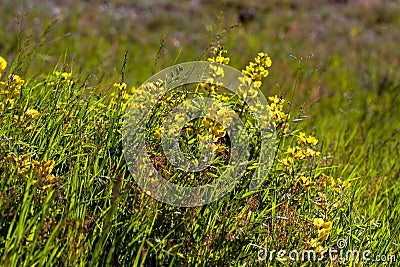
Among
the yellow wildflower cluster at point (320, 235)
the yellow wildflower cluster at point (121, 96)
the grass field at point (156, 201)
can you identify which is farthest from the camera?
the yellow wildflower cluster at point (121, 96)

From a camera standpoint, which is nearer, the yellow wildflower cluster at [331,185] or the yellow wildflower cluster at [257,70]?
the yellow wildflower cluster at [257,70]

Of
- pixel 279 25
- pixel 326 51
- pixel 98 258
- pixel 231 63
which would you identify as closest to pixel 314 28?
pixel 279 25

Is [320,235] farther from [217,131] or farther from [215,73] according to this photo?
[215,73]

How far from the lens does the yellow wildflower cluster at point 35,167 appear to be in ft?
7.59

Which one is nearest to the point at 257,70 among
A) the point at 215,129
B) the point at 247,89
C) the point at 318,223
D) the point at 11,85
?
the point at 247,89

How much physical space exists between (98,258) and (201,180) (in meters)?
0.59

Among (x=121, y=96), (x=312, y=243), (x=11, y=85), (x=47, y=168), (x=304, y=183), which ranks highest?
(x=11, y=85)

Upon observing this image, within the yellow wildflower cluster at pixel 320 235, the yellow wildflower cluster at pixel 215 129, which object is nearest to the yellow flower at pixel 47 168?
the yellow wildflower cluster at pixel 215 129

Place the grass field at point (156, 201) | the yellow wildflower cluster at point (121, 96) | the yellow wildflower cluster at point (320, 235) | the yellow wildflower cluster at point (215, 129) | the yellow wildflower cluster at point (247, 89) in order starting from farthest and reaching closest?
the yellow wildflower cluster at point (121, 96)
the yellow wildflower cluster at point (247, 89)
the yellow wildflower cluster at point (215, 129)
the yellow wildflower cluster at point (320, 235)
the grass field at point (156, 201)

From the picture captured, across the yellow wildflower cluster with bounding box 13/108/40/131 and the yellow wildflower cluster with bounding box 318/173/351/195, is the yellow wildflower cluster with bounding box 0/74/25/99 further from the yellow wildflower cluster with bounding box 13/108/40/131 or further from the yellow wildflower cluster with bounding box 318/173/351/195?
the yellow wildflower cluster with bounding box 318/173/351/195

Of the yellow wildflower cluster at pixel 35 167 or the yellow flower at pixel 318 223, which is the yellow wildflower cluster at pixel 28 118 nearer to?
the yellow wildflower cluster at pixel 35 167

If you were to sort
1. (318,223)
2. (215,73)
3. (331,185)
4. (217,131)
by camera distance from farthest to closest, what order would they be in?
(331,185)
(215,73)
(217,131)
(318,223)

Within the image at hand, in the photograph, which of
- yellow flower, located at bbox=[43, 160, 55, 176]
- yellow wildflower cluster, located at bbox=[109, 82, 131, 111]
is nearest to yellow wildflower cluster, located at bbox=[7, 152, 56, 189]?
yellow flower, located at bbox=[43, 160, 55, 176]

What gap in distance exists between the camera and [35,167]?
2338 mm
